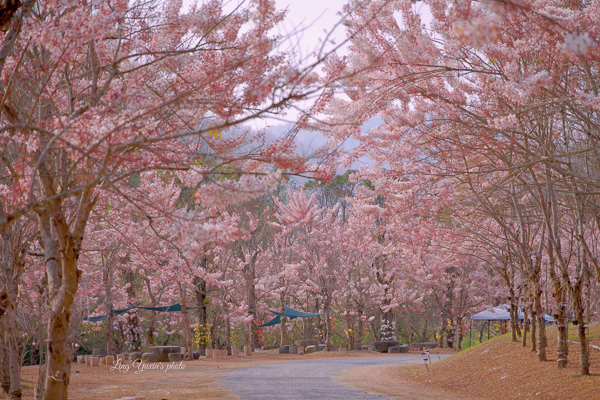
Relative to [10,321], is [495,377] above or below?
below

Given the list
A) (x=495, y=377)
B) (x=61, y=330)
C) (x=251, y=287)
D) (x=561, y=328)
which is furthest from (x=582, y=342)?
(x=251, y=287)

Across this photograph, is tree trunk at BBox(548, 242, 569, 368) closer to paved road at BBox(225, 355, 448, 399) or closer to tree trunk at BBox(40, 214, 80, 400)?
paved road at BBox(225, 355, 448, 399)

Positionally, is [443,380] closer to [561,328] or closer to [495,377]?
[495,377]

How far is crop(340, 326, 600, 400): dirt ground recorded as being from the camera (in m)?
9.34

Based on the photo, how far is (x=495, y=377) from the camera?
11586mm

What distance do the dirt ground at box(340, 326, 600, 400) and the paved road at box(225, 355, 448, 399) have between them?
606mm

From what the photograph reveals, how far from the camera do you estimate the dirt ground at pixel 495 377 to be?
30.7 feet

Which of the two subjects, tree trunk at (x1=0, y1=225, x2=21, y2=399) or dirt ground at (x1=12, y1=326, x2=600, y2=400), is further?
dirt ground at (x1=12, y1=326, x2=600, y2=400)

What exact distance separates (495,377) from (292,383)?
177 inches

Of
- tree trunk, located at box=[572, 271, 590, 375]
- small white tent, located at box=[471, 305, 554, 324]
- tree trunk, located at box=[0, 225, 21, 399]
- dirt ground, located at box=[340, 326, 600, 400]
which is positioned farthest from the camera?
small white tent, located at box=[471, 305, 554, 324]

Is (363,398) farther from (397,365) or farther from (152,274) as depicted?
(152,274)

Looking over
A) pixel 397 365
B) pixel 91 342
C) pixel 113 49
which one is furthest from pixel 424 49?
pixel 91 342

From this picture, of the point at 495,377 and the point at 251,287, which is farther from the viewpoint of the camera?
the point at 251,287

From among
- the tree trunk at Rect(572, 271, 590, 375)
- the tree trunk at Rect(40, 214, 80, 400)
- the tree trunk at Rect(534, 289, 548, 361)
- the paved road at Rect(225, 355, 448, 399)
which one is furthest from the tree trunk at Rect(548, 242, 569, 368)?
the tree trunk at Rect(40, 214, 80, 400)
